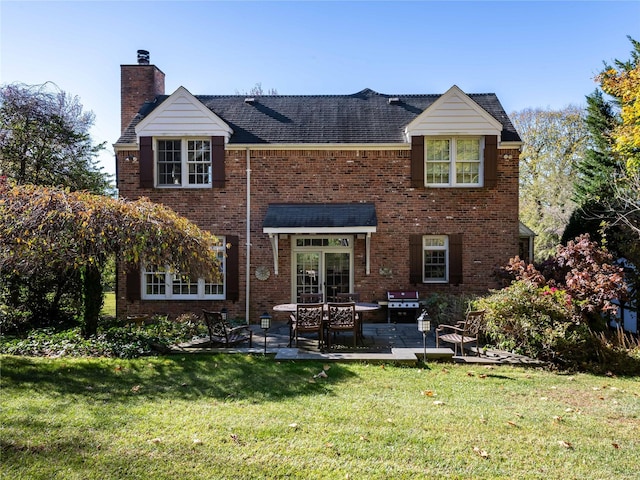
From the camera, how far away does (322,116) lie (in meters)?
14.8

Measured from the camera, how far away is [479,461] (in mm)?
4176

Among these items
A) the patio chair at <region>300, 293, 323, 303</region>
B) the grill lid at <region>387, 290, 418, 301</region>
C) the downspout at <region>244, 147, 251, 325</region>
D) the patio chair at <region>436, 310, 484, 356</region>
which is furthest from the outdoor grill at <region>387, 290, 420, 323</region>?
the downspout at <region>244, 147, 251, 325</region>

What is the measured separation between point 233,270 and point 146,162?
173 inches

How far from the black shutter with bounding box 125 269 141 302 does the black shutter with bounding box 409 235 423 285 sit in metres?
8.59

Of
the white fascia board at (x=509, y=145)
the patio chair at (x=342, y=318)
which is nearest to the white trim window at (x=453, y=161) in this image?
the white fascia board at (x=509, y=145)

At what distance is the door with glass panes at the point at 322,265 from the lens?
44.1 feet

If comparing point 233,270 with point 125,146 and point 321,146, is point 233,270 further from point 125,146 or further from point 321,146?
point 125,146

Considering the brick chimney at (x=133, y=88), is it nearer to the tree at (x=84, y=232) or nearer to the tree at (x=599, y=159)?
the tree at (x=84, y=232)

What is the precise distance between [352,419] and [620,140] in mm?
11018

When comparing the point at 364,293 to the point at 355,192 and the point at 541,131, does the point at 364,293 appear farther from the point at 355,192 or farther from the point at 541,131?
the point at 541,131

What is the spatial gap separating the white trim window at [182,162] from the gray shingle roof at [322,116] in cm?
102

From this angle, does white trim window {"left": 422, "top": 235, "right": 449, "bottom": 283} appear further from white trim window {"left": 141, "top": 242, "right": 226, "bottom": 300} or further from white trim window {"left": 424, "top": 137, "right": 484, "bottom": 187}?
white trim window {"left": 141, "top": 242, "right": 226, "bottom": 300}

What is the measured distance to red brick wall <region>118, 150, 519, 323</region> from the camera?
525 inches

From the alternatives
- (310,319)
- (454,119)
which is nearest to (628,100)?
(454,119)
